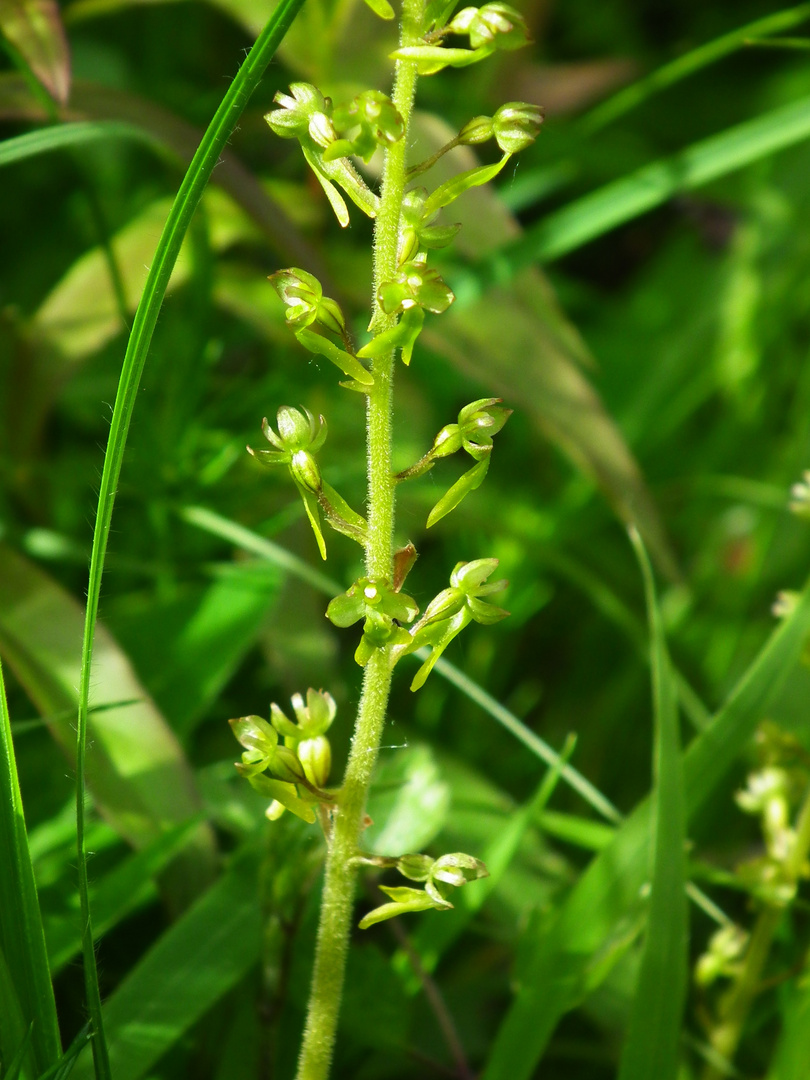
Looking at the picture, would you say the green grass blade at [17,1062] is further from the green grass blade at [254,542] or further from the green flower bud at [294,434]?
the green grass blade at [254,542]

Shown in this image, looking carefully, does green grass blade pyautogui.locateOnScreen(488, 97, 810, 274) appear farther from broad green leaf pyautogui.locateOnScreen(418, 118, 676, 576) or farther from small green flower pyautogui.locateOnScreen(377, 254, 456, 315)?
small green flower pyautogui.locateOnScreen(377, 254, 456, 315)

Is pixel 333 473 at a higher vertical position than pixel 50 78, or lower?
lower

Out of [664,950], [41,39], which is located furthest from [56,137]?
[664,950]

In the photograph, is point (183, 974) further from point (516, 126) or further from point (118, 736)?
point (516, 126)

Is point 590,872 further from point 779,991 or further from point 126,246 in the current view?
point 126,246

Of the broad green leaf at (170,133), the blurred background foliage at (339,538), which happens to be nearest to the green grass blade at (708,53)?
the blurred background foliage at (339,538)

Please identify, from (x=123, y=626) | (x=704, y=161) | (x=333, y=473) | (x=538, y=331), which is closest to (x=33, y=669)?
(x=123, y=626)
